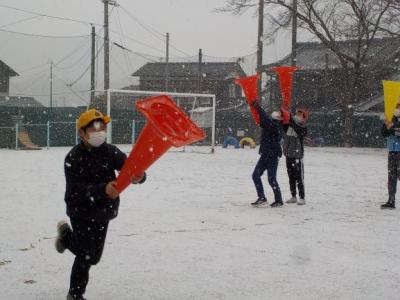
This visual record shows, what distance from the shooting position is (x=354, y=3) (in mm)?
27359

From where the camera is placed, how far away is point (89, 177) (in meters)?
3.66

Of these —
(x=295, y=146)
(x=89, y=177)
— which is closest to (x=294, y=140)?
(x=295, y=146)

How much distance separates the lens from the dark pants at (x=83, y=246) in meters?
3.67

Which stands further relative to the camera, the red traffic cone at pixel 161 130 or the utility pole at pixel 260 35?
the utility pole at pixel 260 35

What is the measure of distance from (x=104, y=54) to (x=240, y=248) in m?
Answer: 24.2

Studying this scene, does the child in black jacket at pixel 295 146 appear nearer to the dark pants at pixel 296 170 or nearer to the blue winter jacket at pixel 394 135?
the dark pants at pixel 296 170

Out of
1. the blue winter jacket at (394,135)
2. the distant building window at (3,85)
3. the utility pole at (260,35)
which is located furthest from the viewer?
the distant building window at (3,85)

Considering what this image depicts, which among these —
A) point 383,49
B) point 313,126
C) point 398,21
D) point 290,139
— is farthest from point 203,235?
point 383,49

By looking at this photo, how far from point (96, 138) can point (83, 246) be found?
746 mm

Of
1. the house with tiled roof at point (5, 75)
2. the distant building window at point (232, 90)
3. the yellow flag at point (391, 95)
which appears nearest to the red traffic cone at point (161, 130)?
the yellow flag at point (391, 95)

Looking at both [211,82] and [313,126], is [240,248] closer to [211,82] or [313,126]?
[313,126]

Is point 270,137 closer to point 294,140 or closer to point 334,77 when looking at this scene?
point 294,140

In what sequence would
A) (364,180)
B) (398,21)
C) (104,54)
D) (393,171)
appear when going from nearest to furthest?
(393,171) < (364,180) < (398,21) < (104,54)

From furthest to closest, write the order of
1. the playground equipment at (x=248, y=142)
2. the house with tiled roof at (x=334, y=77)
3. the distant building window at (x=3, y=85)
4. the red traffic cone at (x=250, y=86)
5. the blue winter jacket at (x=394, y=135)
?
the distant building window at (x=3, y=85) → the house with tiled roof at (x=334, y=77) → the playground equipment at (x=248, y=142) → the blue winter jacket at (x=394, y=135) → the red traffic cone at (x=250, y=86)
